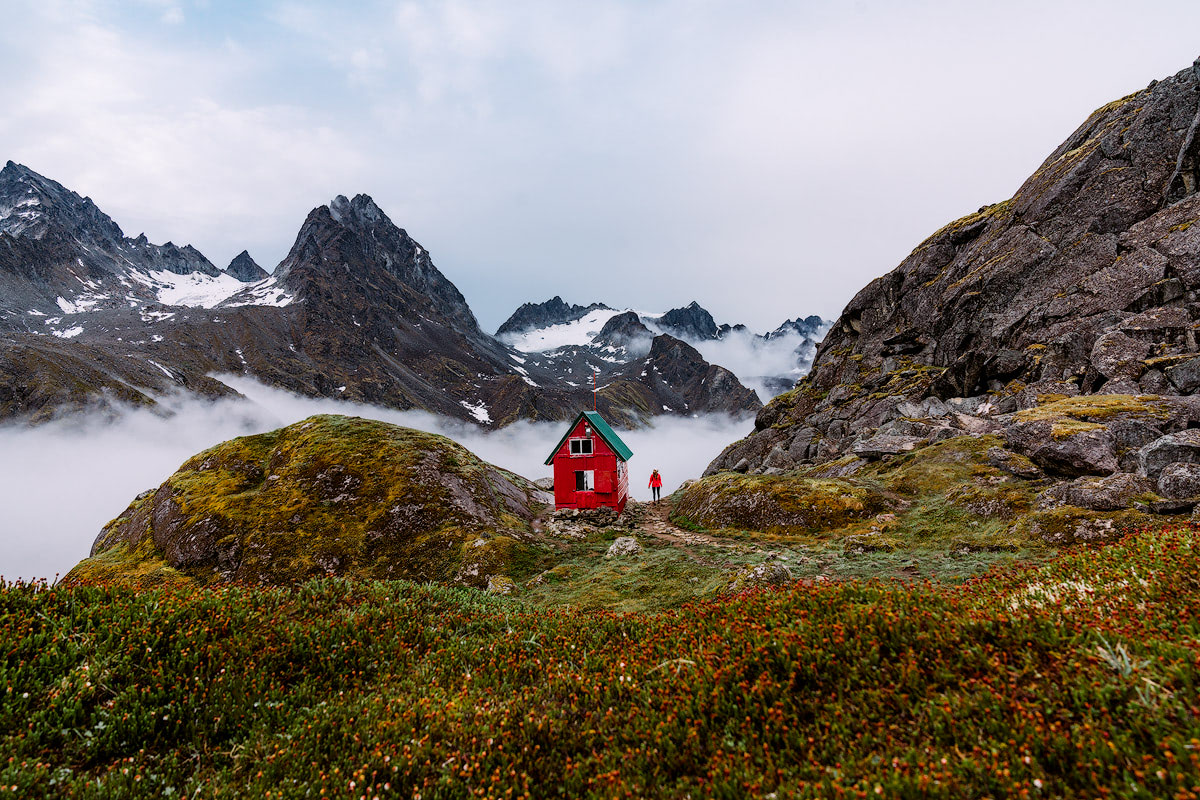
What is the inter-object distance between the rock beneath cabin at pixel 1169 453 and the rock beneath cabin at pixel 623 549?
20013mm

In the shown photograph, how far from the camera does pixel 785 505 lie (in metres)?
29.6

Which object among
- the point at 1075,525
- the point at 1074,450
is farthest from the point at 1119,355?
the point at 1075,525

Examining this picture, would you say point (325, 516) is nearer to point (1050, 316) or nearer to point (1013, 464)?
point (1013, 464)

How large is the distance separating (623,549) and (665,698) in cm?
1977

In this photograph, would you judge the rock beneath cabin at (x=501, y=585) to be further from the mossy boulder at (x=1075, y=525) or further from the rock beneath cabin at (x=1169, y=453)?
the rock beneath cabin at (x=1169, y=453)

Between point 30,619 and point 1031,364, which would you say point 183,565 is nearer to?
point 30,619

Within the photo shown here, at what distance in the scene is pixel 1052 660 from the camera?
5531 millimetres

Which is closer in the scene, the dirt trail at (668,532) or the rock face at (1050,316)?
the dirt trail at (668,532)

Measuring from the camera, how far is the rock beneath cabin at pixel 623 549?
83.1 feet

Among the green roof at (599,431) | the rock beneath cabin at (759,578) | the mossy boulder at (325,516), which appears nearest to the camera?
the rock beneath cabin at (759,578)

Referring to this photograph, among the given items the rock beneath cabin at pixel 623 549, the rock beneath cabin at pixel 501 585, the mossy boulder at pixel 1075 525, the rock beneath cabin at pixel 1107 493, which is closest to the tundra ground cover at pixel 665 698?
the mossy boulder at pixel 1075 525

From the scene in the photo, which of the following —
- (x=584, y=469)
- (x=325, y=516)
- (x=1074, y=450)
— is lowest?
(x=1074, y=450)

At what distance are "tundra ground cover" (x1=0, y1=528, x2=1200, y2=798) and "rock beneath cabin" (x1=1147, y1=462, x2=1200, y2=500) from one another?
9969 millimetres

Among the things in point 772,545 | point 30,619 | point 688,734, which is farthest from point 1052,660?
point 772,545
